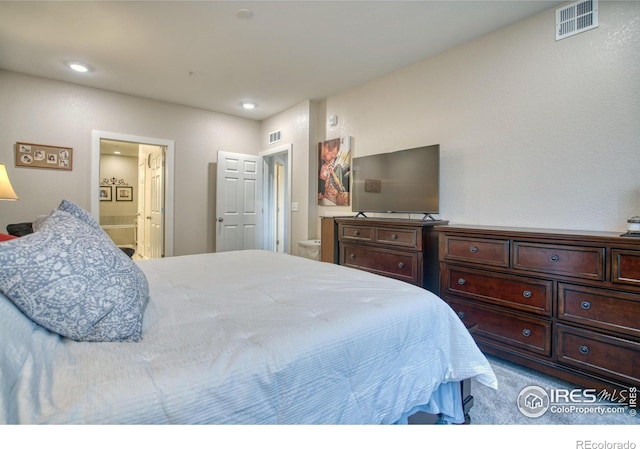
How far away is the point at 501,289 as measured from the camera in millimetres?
2152

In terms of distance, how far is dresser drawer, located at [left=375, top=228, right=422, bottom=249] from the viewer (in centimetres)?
272

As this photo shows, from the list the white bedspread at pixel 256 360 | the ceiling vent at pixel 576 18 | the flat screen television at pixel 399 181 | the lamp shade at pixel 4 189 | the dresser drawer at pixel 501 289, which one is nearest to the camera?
the white bedspread at pixel 256 360

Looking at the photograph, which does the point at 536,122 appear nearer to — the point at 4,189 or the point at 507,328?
the point at 507,328

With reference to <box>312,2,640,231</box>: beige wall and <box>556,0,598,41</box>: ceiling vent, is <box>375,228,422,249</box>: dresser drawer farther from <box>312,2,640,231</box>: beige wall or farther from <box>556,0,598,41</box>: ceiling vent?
<box>556,0,598,41</box>: ceiling vent

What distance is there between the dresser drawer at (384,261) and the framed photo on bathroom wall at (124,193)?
6.50 m

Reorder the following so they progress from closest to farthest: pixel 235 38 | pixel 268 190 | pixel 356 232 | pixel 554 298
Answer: pixel 554 298
pixel 235 38
pixel 356 232
pixel 268 190

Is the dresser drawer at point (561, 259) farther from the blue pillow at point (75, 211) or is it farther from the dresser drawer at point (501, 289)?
the blue pillow at point (75, 211)

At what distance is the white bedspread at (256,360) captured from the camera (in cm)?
68

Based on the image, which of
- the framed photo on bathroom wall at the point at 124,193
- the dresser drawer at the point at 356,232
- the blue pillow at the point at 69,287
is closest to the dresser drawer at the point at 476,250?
the dresser drawer at the point at 356,232

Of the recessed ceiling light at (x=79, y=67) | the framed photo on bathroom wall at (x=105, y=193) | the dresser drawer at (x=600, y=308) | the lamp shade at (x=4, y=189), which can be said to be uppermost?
the recessed ceiling light at (x=79, y=67)

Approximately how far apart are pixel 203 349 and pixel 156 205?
4.64 m

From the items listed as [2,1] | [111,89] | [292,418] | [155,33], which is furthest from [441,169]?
[111,89]

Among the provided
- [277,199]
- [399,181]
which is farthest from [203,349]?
[277,199]

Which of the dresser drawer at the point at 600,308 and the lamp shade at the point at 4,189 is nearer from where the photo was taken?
the dresser drawer at the point at 600,308
